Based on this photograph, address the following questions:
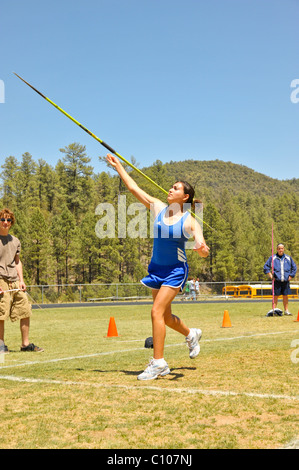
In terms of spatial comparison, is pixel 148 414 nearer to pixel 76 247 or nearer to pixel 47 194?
pixel 76 247

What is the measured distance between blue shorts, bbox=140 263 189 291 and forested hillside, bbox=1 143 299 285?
5792cm

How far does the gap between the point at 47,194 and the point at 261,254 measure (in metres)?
44.7

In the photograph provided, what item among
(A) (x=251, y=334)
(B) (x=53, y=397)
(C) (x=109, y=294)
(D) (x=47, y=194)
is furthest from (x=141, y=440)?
(D) (x=47, y=194)

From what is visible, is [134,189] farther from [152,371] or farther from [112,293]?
[112,293]

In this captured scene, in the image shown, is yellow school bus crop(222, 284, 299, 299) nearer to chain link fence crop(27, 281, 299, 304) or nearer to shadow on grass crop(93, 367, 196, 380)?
chain link fence crop(27, 281, 299, 304)

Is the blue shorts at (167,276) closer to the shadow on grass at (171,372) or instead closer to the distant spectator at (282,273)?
the shadow on grass at (171,372)

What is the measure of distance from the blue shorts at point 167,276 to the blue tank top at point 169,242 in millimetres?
47

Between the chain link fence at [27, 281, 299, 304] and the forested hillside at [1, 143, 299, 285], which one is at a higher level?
the forested hillside at [1, 143, 299, 285]

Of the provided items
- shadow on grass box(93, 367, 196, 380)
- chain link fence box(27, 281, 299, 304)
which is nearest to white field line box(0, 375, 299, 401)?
shadow on grass box(93, 367, 196, 380)

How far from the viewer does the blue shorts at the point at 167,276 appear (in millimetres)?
5957

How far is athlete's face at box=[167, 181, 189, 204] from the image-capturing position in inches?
243
